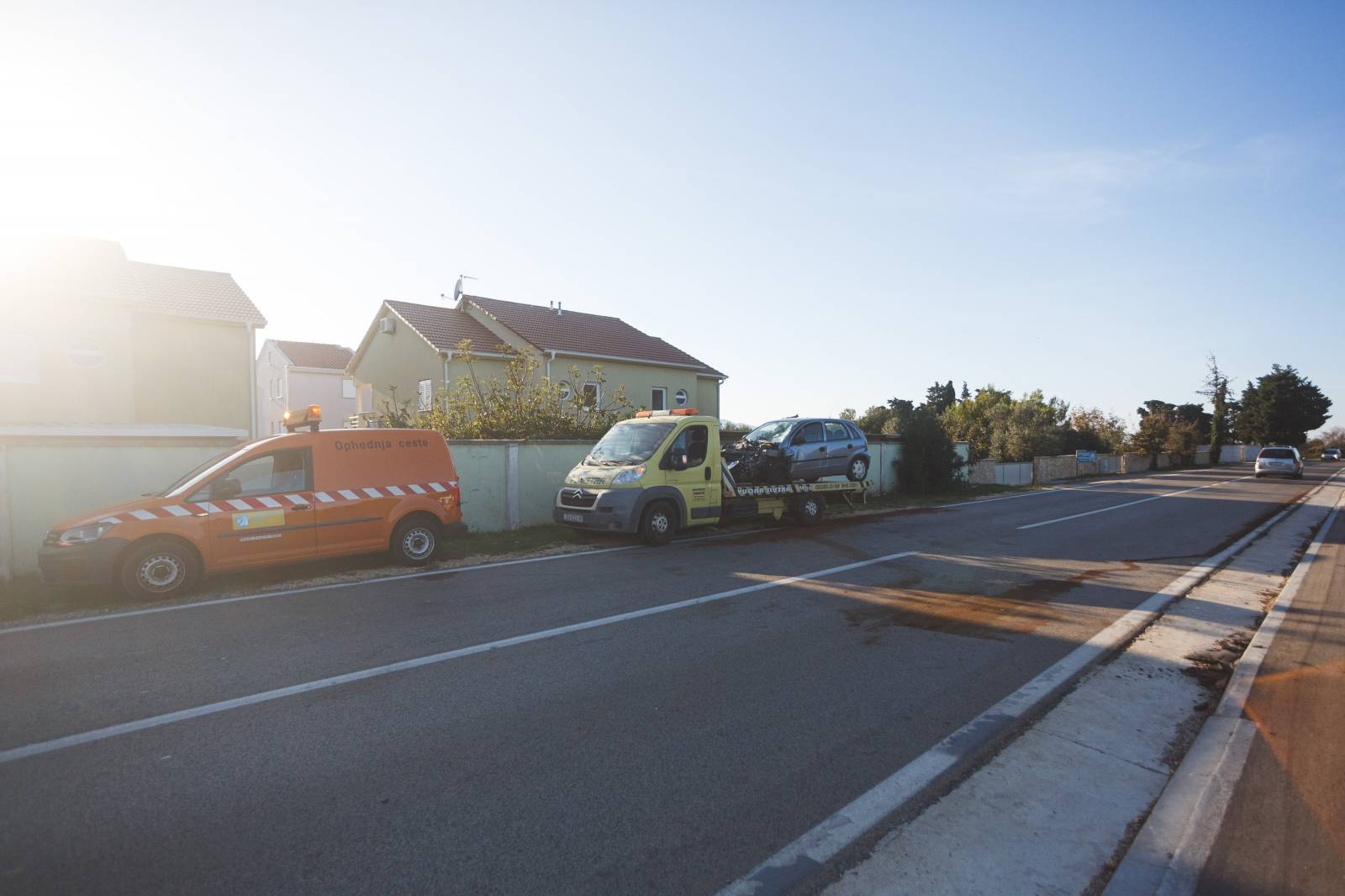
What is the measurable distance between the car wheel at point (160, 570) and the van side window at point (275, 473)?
3.02ft

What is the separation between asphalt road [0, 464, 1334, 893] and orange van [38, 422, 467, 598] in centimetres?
101

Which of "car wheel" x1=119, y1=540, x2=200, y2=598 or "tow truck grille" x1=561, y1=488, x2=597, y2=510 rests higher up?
"tow truck grille" x1=561, y1=488, x2=597, y2=510

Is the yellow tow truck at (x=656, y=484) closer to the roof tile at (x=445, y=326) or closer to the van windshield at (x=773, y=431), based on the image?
the van windshield at (x=773, y=431)

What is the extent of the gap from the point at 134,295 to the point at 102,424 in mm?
3507

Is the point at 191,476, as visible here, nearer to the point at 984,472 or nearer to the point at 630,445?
the point at 630,445

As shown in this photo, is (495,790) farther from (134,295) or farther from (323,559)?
(134,295)

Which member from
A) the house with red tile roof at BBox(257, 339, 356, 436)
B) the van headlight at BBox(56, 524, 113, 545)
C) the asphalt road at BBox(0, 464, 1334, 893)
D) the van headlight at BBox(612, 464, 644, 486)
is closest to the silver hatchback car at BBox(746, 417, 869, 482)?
the van headlight at BBox(612, 464, 644, 486)

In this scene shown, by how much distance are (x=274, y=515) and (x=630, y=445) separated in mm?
5531

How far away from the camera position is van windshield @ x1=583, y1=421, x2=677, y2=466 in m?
11.7

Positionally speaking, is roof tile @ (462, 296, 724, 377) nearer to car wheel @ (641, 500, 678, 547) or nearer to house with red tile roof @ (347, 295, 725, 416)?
house with red tile roof @ (347, 295, 725, 416)

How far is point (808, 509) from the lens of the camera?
1423 centimetres

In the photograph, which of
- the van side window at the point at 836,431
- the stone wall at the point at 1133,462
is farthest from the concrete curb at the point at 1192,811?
the stone wall at the point at 1133,462

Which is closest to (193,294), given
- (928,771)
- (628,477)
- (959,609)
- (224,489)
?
(224,489)

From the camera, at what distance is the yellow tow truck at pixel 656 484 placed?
11.1m
